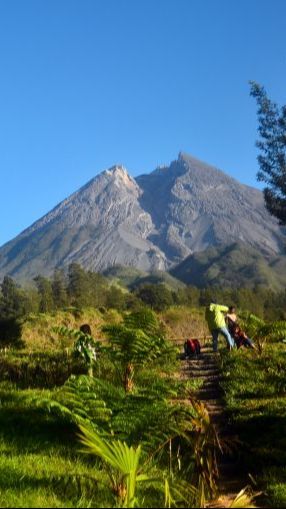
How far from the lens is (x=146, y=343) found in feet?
30.2

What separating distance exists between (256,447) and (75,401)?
2.72 metres

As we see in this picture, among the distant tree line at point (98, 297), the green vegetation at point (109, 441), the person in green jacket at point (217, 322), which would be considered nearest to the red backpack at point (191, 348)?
the person in green jacket at point (217, 322)

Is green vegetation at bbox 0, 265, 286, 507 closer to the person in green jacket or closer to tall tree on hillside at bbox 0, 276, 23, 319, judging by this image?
the person in green jacket

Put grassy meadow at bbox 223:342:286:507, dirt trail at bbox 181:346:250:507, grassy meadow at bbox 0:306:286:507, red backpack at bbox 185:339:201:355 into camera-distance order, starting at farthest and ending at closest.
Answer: red backpack at bbox 185:339:201:355 → grassy meadow at bbox 223:342:286:507 → dirt trail at bbox 181:346:250:507 → grassy meadow at bbox 0:306:286:507

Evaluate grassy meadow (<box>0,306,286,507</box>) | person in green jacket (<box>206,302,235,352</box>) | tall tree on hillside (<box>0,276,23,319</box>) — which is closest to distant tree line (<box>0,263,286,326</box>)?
tall tree on hillside (<box>0,276,23,319</box>)

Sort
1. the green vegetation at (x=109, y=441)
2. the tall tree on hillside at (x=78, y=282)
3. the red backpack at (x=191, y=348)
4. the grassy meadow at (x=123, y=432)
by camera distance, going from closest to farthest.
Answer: the green vegetation at (x=109, y=441) < the grassy meadow at (x=123, y=432) < the red backpack at (x=191, y=348) < the tall tree on hillside at (x=78, y=282)

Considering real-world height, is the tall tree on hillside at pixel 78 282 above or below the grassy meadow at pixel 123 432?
above

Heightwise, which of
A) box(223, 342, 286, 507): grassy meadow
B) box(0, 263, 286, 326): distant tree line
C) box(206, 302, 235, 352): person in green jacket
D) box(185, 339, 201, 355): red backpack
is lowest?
box(223, 342, 286, 507): grassy meadow

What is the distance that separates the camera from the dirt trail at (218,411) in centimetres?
649

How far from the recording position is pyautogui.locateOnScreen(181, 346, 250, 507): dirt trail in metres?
6.49

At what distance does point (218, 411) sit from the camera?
10.4 m

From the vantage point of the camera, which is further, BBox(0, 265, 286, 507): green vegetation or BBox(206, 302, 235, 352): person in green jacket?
BBox(206, 302, 235, 352): person in green jacket

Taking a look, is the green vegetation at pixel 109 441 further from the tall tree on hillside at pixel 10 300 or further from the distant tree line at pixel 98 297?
the tall tree on hillside at pixel 10 300

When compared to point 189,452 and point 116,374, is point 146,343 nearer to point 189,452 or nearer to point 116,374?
point 189,452
